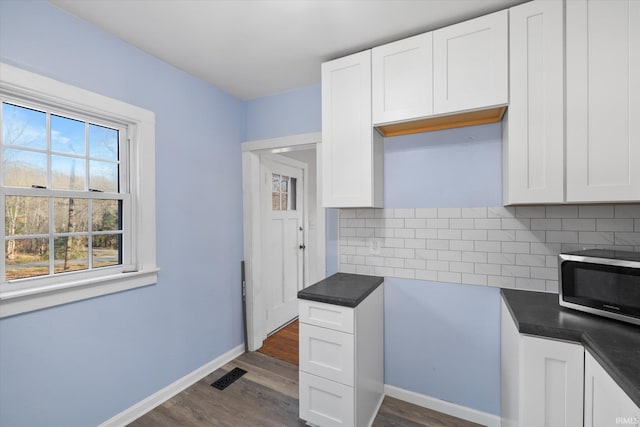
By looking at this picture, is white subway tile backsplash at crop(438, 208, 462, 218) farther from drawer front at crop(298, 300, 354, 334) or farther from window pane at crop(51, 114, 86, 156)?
window pane at crop(51, 114, 86, 156)

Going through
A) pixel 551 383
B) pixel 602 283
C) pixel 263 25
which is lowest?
pixel 551 383

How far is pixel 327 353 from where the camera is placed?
5.53 feet

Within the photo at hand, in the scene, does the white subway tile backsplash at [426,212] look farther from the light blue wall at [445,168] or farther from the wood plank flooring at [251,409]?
the wood plank flooring at [251,409]

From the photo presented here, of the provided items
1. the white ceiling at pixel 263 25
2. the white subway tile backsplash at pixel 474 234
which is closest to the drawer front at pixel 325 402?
the white subway tile backsplash at pixel 474 234

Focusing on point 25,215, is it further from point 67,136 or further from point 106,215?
point 67,136

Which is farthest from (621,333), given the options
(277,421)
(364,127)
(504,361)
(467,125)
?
(277,421)

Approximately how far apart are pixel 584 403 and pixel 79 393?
2570 millimetres

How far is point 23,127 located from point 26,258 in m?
0.72

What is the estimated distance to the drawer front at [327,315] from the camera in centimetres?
162

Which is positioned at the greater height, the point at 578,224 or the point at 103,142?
the point at 103,142

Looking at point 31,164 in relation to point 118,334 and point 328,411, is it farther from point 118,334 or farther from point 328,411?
point 328,411

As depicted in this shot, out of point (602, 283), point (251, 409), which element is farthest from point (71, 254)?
point (602, 283)

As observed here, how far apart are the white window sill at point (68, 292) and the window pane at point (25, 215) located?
1.06 ft

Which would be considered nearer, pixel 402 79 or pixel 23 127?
pixel 23 127
